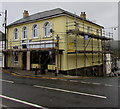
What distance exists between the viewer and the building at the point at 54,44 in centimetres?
1544

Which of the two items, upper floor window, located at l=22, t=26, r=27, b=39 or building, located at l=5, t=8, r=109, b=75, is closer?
building, located at l=5, t=8, r=109, b=75

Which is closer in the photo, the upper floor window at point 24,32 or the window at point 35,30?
the window at point 35,30

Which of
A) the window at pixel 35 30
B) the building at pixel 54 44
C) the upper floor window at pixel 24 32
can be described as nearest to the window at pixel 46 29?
the building at pixel 54 44

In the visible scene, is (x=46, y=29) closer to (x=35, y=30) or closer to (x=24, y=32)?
(x=35, y=30)

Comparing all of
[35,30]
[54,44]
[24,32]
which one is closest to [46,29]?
[35,30]

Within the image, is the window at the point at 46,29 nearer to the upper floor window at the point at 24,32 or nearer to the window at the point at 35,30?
the window at the point at 35,30

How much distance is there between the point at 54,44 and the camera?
15.7 metres

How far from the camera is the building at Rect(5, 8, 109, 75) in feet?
50.6

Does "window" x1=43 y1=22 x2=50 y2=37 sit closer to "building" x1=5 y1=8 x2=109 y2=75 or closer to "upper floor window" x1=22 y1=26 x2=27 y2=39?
"building" x1=5 y1=8 x2=109 y2=75

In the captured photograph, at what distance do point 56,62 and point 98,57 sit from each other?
9.86 meters

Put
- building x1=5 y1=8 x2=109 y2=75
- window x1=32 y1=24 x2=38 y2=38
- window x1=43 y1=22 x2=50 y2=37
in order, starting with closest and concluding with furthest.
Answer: building x1=5 y1=8 x2=109 y2=75 → window x1=43 y1=22 x2=50 y2=37 → window x1=32 y1=24 x2=38 y2=38

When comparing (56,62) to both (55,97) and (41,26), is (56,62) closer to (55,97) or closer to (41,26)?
(41,26)

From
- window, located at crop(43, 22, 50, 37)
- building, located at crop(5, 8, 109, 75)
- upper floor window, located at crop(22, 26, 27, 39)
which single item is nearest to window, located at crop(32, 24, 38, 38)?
building, located at crop(5, 8, 109, 75)

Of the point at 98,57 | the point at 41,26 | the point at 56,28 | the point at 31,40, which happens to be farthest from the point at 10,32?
the point at 98,57
